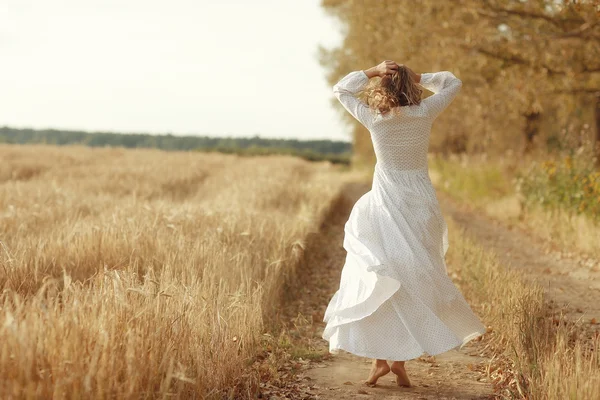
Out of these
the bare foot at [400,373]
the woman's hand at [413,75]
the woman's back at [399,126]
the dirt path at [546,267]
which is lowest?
the bare foot at [400,373]

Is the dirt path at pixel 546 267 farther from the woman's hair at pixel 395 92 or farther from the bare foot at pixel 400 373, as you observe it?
the woman's hair at pixel 395 92

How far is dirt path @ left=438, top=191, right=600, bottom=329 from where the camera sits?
311 inches

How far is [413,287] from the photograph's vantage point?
496 centimetres

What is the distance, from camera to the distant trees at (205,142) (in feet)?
196

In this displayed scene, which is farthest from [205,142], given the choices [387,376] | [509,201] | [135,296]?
[135,296]

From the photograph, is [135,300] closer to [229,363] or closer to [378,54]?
[229,363]

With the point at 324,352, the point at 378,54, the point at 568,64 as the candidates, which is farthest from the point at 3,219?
the point at 378,54

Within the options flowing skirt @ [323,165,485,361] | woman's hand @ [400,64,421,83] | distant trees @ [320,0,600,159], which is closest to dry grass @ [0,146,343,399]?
flowing skirt @ [323,165,485,361]

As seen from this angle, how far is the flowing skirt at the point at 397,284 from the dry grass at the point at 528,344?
1.39ft

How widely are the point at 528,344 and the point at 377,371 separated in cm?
117

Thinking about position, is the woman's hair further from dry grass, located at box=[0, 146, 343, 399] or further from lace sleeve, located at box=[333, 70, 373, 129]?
dry grass, located at box=[0, 146, 343, 399]

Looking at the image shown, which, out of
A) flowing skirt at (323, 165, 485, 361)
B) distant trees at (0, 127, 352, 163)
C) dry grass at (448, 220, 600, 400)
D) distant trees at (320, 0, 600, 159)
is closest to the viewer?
dry grass at (448, 220, 600, 400)

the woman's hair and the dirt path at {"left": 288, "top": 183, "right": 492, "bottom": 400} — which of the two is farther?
the woman's hair

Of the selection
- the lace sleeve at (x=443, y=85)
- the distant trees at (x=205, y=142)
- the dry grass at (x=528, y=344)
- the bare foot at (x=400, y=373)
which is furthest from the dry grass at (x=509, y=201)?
the distant trees at (x=205, y=142)
